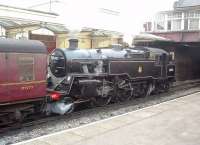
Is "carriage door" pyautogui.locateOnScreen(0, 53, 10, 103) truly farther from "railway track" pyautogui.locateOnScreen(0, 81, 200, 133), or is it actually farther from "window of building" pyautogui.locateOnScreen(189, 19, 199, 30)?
"window of building" pyautogui.locateOnScreen(189, 19, 199, 30)

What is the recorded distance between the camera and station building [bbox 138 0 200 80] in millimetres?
26780

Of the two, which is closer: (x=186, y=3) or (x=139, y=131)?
(x=139, y=131)

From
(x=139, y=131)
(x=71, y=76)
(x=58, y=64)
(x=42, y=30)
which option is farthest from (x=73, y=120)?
(x=42, y=30)

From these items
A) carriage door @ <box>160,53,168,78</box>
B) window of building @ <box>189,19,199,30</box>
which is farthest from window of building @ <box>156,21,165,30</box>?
carriage door @ <box>160,53,168,78</box>

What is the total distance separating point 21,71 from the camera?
955cm

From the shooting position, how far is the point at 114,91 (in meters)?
13.8

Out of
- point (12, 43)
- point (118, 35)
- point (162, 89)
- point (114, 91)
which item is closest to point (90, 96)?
point (114, 91)

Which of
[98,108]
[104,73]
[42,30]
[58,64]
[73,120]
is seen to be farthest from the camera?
[42,30]

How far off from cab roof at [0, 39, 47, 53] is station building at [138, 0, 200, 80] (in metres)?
16.7

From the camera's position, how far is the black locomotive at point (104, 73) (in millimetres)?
12070

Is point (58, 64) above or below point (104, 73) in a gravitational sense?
above

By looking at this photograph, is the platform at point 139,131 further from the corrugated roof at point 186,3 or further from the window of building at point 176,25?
the corrugated roof at point 186,3

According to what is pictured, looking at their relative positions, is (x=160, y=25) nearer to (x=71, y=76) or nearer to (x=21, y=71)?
(x=71, y=76)

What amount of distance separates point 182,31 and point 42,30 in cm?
1359
